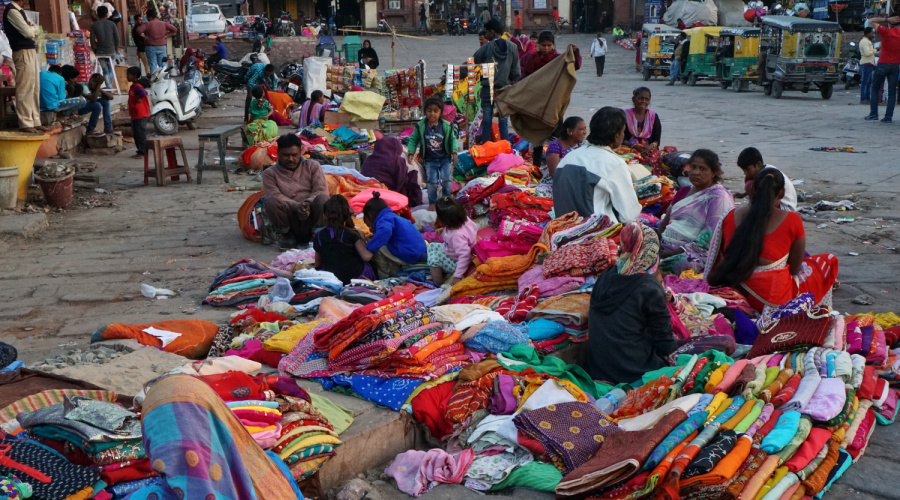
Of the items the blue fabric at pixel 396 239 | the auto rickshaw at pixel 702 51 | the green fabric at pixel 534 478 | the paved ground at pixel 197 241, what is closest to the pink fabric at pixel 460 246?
the blue fabric at pixel 396 239

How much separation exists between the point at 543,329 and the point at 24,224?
20.1 ft

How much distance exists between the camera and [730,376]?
4.14 metres

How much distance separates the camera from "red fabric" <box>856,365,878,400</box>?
13.7ft

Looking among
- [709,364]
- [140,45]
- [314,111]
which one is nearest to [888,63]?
[314,111]

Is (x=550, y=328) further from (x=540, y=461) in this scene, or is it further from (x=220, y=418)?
(x=220, y=418)

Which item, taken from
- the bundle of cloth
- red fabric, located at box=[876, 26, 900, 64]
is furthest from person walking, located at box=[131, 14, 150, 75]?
the bundle of cloth

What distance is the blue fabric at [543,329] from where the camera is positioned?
16.5 ft

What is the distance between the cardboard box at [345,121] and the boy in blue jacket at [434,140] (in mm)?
4195

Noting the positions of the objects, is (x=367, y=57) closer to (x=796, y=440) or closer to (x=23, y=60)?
(x=23, y=60)

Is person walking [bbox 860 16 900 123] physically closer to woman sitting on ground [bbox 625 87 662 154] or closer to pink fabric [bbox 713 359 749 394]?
woman sitting on ground [bbox 625 87 662 154]

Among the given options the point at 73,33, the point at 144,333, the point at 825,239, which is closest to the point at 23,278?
the point at 144,333

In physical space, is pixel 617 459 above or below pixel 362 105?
below

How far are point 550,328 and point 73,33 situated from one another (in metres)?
13.4

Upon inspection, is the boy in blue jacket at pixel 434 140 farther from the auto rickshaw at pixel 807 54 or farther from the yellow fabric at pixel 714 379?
the auto rickshaw at pixel 807 54
